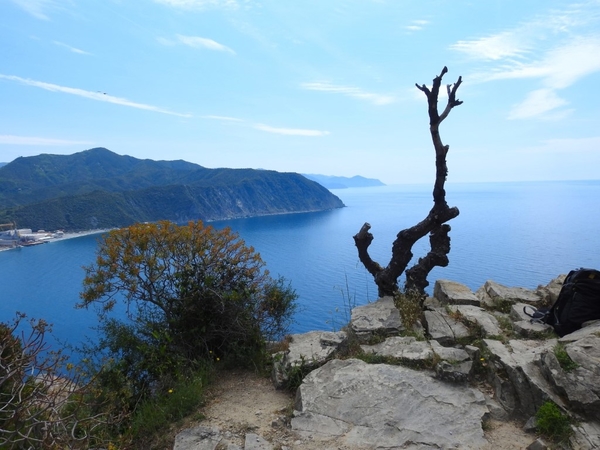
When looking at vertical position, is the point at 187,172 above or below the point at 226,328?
above

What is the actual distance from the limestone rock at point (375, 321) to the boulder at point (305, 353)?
314 millimetres

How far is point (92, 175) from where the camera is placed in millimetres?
155250

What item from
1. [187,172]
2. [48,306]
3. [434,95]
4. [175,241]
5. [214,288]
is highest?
[187,172]

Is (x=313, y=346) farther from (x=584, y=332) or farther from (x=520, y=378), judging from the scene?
(x=584, y=332)

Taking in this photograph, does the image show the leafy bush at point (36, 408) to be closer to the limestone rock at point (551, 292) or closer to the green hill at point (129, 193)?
the limestone rock at point (551, 292)

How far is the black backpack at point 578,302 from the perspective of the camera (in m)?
5.43

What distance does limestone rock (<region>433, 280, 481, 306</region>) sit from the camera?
712 centimetres

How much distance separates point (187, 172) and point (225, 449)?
15616 cm

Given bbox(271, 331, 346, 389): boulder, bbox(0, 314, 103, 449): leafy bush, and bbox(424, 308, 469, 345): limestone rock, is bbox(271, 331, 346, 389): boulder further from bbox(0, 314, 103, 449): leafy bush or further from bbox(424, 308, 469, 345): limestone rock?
bbox(0, 314, 103, 449): leafy bush

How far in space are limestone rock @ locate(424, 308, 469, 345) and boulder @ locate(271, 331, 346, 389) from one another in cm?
142

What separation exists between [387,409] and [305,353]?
5.28 feet

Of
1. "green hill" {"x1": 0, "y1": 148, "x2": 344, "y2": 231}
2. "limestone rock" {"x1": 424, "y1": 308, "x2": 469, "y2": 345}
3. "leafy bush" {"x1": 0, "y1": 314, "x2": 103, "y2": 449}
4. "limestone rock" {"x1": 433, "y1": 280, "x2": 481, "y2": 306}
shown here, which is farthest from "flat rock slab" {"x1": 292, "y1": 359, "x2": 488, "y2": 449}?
"green hill" {"x1": 0, "y1": 148, "x2": 344, "y2": 231}

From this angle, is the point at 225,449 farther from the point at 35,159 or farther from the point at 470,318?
the point at 35,159

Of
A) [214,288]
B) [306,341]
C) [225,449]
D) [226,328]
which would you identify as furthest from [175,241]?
[225,449]
